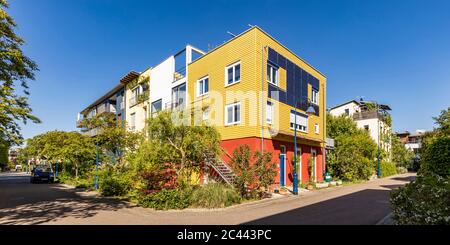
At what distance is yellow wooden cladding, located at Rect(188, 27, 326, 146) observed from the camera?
17.3m

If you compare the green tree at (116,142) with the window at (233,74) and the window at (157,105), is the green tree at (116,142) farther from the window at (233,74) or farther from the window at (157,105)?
the window at (233,74)

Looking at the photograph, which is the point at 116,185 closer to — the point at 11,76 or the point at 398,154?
the point at 11,76

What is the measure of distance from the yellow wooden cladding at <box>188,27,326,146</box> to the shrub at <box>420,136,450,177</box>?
8458mm

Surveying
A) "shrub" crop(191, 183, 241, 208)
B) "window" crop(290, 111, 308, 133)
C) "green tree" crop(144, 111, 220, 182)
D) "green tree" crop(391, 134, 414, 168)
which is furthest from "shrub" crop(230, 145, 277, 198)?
"green tree" crop(391, 134, 414, 168)

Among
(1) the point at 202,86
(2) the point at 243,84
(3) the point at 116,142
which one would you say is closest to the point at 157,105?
(3) the point at 116,142

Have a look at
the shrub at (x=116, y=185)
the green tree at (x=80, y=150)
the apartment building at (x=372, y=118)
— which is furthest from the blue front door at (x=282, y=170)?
the apartment building at (x=372, y=118)

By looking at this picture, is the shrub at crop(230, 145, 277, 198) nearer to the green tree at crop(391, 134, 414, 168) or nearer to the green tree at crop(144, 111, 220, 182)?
the green tree at crop(144, 111, 220, 182)

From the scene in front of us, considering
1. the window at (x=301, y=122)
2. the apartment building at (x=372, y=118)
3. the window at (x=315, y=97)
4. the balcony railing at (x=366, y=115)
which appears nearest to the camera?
the window at (x=301, y=122)

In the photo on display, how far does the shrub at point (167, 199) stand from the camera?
459 inches

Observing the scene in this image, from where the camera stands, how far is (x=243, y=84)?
1795 cm

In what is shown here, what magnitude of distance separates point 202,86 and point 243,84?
474 centimetres

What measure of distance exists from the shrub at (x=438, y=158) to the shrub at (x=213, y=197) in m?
7.85

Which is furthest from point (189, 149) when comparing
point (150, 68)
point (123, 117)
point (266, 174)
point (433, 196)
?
point (123, 117)
